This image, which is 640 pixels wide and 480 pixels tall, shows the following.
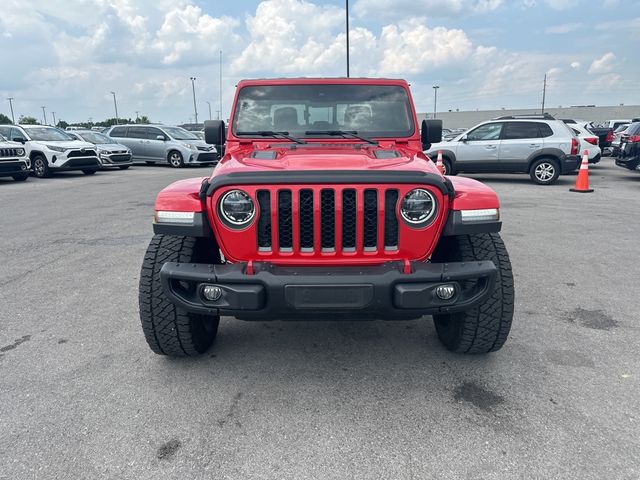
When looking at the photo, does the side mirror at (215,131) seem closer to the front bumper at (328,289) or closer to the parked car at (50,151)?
the front bumper at (328,289)

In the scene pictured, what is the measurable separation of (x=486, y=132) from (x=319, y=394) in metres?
11.6

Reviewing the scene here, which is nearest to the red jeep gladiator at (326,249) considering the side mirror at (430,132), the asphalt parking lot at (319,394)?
the asphalt parking lot at (319,394)

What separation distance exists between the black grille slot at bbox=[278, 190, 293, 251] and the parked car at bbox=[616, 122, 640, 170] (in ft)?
40.9

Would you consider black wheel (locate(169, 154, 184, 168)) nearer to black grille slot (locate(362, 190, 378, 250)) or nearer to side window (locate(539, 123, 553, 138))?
side window (locate(539, 123, 553, 138))

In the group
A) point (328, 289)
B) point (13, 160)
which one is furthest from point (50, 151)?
point (328, 289)

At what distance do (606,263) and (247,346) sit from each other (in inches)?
169

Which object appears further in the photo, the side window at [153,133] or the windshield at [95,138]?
the side window at [153,133]

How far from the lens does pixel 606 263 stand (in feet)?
18.0

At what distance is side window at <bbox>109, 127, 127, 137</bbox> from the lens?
2010cm

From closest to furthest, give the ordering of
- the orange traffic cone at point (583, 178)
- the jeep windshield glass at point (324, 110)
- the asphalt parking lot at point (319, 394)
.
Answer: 1. the asphalt parking lot at point (319, 394)
2. the jeep windshield glass at point (324, 110)
3. the orange traffic cone at point (583, 178)

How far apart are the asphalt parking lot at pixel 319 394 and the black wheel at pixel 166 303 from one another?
0.21 m

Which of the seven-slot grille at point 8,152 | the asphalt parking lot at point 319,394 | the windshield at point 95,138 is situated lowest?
the asphalt parking lot at point 319,394

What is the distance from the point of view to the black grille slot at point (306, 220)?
2.70m

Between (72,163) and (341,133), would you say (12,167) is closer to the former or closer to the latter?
(72,163)
